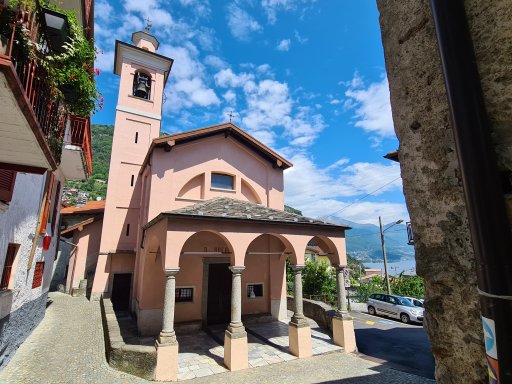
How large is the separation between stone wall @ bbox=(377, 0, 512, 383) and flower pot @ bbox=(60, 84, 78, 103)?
5412 millimetres

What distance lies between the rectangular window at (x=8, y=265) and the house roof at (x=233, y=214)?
11.4 ft

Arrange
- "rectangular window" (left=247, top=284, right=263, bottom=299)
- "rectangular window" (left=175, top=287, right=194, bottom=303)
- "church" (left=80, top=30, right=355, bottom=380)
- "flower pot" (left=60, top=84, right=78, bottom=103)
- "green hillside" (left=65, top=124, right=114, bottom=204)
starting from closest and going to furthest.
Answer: "flower pot" (left=60, top=84, right=78, bottom=103), "church" (left=80, top=30, right=355, bottom=380), "rectangular window" (left=175, top=287, right=194, bottom=303), "rectangular window" (left=247, top=284, right=263, bottom=299), "green hillside" (left=65, top=124, right=114, bottom=204)

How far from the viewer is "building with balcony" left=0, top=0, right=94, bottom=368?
3061 mm

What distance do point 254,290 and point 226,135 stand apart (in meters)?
7.29

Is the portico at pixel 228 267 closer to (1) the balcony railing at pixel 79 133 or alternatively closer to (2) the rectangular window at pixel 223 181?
(2) the rectangular window at pixel 223 181

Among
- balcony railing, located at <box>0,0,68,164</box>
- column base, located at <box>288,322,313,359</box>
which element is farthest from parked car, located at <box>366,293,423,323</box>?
balcony railing, located at <box>0,0,68,164</box>

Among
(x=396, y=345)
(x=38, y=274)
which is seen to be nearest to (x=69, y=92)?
(x=38, y=274)

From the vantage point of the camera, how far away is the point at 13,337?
274 inches

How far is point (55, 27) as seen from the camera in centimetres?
412

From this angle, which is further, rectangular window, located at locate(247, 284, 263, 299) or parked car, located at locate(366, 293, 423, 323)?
parked car, located at locate(366, 293, 423, 323)

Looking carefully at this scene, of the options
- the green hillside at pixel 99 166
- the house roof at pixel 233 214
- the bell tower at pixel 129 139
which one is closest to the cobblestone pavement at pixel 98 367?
the house roof at pixel 233 214

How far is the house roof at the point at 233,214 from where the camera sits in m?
8.82

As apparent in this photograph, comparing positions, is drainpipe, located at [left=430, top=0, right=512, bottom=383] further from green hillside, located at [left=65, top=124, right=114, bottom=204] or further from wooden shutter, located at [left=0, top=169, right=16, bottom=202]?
green hillside, located at [left=65, top=124, right=114, bottom=204]

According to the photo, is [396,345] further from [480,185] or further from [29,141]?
[29,141]
